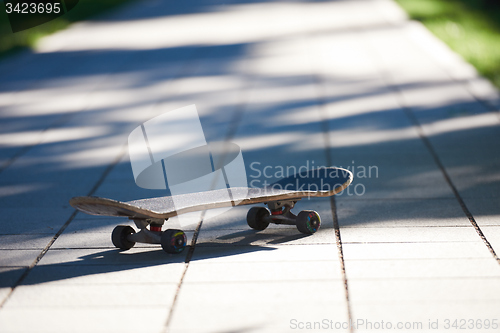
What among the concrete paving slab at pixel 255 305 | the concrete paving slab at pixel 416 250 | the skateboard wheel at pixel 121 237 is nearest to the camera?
the concrete paving slab at pixel 255 305

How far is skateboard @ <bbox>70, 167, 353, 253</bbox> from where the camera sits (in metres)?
4.02

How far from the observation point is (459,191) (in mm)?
5289

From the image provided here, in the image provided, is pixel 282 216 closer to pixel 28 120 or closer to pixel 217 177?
pixel 217 177

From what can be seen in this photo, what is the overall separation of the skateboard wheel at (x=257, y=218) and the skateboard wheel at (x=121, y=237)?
2.73ft

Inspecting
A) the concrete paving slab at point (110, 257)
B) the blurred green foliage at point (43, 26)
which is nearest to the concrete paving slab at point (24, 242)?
the concrete paving slab at point (110, 257)

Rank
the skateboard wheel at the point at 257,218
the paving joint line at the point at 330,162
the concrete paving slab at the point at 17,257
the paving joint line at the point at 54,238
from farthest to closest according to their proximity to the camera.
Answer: the skateboard wheel at the point at 257,218 → the concrete paving slab at the point at 17,257 → the paving joint line at the point at 54,238 → the paving joint line at the point at 330,162

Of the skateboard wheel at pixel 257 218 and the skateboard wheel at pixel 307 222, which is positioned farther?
the skateboard wheel at pixel 257 218

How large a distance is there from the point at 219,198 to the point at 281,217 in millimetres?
463

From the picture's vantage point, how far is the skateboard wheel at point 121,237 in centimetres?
418

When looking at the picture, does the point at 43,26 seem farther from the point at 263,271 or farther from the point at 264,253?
the point at 263,271

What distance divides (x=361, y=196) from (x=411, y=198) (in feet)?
1.28

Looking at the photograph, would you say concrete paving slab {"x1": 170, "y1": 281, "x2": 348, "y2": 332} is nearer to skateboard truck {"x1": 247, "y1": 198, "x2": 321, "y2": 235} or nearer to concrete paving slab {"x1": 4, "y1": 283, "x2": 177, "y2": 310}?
concrete paving slab {"x1": 4, "y1": 283, "x2": 177, "y2": 310}

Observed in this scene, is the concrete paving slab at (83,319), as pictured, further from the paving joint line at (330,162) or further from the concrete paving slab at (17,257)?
the paving joint line at (330,162)

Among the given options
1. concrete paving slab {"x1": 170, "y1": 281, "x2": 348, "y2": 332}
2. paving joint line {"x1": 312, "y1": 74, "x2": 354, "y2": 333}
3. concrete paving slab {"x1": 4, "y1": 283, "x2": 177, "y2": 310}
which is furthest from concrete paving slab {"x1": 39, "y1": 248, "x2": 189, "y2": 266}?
paving joint line {"x1": 312, "y1": 74, "x2": 354, "y2": 333}
